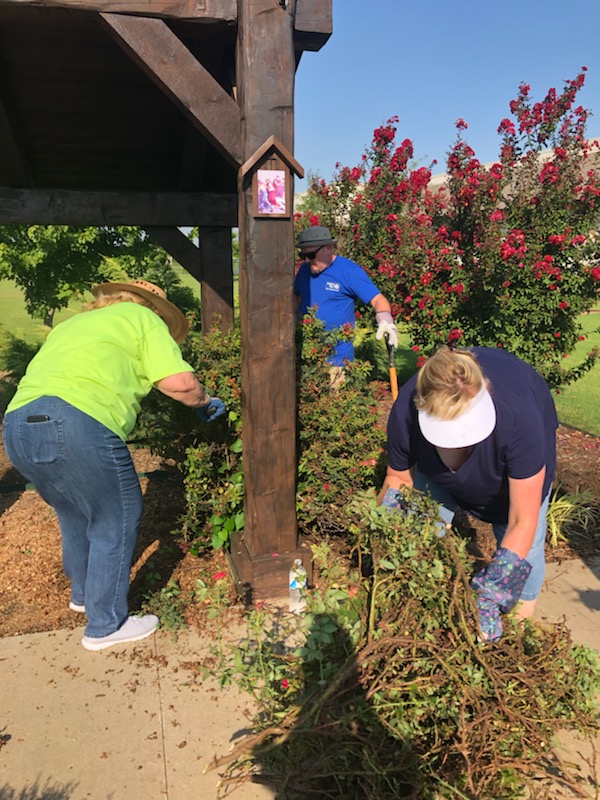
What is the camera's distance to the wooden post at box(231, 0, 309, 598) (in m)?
2.56

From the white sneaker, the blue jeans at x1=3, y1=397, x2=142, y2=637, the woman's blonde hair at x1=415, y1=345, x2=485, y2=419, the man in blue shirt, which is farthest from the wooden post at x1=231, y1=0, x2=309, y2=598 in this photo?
the man in blue shirt

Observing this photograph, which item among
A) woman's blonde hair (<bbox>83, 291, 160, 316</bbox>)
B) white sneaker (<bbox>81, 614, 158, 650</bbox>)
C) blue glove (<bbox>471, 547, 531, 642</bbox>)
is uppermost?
woman's blonde hair (<bbox>83, 291, 160, 316</bbox>)

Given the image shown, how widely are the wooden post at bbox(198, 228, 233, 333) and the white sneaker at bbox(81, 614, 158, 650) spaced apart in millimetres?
2536

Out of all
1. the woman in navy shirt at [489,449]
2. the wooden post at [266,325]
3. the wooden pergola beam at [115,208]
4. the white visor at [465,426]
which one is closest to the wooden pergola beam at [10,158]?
the wooden pergola beam at [115,208]

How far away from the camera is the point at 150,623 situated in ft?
9.61

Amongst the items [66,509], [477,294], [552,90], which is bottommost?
[66,509]

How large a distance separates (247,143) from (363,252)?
520cm

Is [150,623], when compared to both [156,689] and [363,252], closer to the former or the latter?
[156,689]

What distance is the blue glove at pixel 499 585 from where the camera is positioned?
72.6 inches

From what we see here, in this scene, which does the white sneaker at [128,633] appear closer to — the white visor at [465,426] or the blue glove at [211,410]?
the blue glove at [211,410]

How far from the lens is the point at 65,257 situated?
299 inches

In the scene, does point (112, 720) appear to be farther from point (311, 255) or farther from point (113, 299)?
point (311, 255)

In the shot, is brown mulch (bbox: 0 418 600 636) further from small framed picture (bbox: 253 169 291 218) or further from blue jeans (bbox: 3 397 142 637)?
small framed picture (bbox: 253 169 291 218)

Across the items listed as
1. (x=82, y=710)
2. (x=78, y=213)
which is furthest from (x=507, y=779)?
(x=78, y=213)
